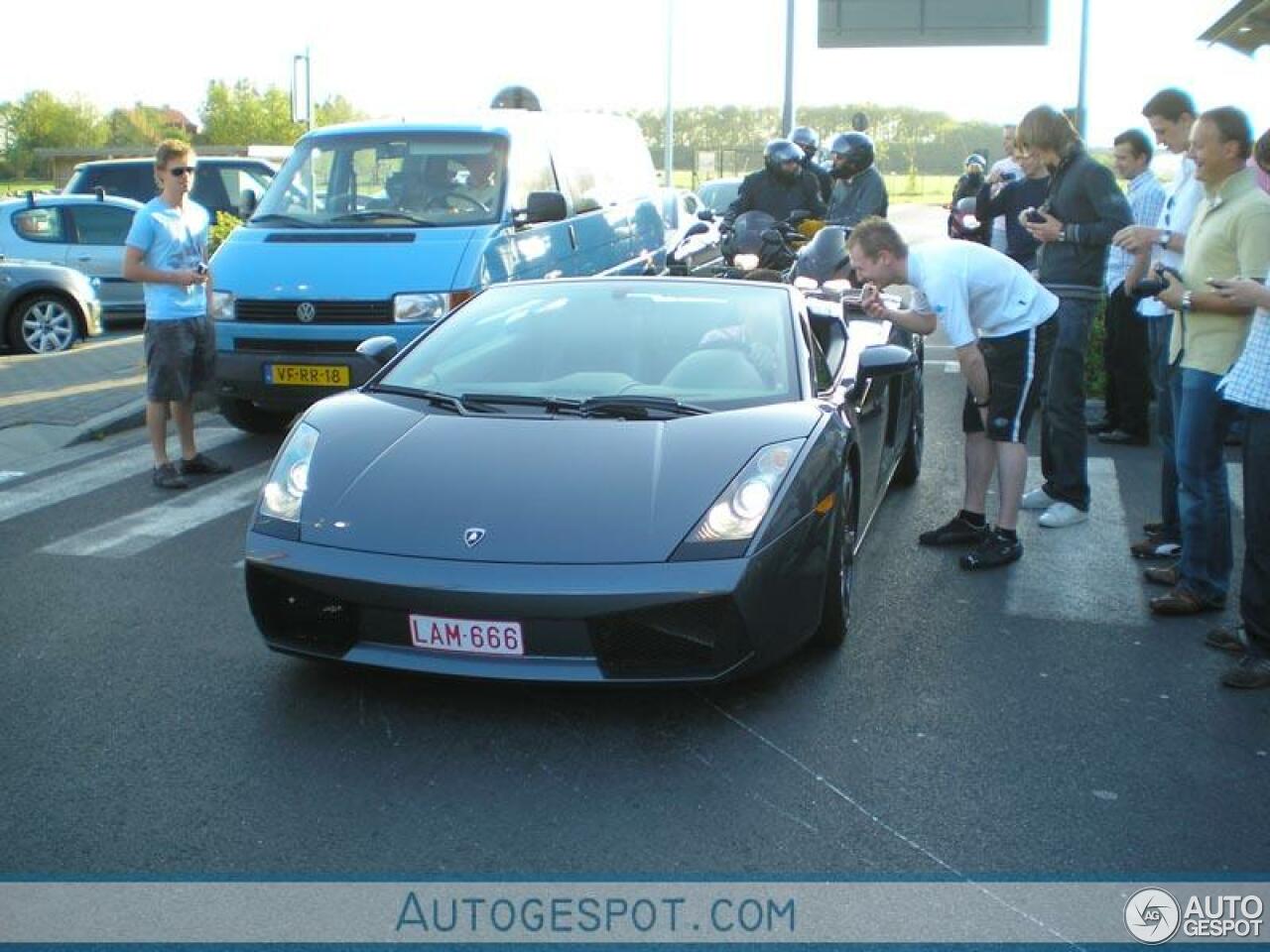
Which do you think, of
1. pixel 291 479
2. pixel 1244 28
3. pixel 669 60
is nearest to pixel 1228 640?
pixel 291 479

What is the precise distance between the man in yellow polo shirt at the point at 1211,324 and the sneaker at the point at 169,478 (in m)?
5.09

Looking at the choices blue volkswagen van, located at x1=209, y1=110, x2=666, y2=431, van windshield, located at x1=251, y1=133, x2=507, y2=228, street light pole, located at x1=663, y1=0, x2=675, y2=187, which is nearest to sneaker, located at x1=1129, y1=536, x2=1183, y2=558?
blue volkswagen van, located at x1=209, y1=110, x2=666, y2=431

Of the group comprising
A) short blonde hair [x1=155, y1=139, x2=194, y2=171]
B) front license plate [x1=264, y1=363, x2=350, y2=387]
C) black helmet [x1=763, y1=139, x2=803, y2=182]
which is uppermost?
black helmet [x1=763, y1=139, x2=803, y2=182]

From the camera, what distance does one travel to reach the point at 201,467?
8.30 metres

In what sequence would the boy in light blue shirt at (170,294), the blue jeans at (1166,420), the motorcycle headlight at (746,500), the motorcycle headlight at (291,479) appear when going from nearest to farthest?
the motorcycle headlight at (746,500) < the motorcycle headlight at (291,479) < the blue jeans at (1166,420) < the boy in light blue shirt at (170,294)

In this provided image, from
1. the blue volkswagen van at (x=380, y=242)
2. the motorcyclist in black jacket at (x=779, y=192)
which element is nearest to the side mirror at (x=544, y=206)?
the blue volkswagen van at (x=380, y=242)

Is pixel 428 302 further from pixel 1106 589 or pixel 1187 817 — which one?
pixel 1187 817

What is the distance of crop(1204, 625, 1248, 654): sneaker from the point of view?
5125mm

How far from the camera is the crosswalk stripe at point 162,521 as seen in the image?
21.8 ft

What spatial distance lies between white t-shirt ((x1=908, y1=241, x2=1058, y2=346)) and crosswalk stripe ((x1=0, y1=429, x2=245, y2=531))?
4.62 meters

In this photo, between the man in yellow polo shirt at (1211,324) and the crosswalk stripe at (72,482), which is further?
the crosswalk stripe at (72,482)

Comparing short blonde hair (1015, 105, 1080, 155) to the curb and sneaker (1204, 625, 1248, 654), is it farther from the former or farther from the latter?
the curb
